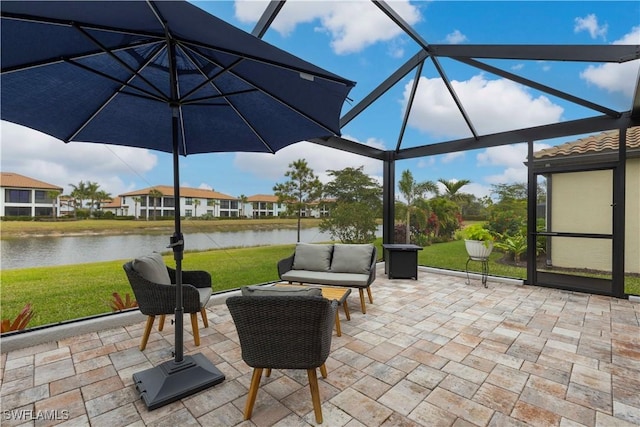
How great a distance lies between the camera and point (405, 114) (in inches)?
233

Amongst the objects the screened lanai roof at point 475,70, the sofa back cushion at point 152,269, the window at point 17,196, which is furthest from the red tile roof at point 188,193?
the screened lanai roof at point 475,70

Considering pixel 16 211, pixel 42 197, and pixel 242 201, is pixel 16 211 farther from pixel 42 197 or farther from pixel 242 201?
pixel 242 201

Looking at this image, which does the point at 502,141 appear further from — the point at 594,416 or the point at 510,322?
the point at 594,416

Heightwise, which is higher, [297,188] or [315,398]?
[297,188]

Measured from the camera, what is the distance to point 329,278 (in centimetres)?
414

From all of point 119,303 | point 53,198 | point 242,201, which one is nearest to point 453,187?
point 242,201

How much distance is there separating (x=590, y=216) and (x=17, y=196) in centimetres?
819

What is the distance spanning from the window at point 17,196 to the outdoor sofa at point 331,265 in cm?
306

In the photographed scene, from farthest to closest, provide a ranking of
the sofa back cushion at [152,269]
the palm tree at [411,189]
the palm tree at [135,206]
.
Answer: the palm tree at [411,189], the palm tree at [135,206], the sofa back cushion at [152,269]

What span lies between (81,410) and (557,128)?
7168 mm

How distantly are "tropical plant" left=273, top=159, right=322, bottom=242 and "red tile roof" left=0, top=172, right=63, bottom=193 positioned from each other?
3.34 metres

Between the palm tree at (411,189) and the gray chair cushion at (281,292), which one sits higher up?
the palm tree at (411,189)

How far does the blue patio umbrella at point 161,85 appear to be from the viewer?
1433mm

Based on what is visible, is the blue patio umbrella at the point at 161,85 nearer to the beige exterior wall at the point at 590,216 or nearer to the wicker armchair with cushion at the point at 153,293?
the wicker armchair with cushion at the point at 153,293
